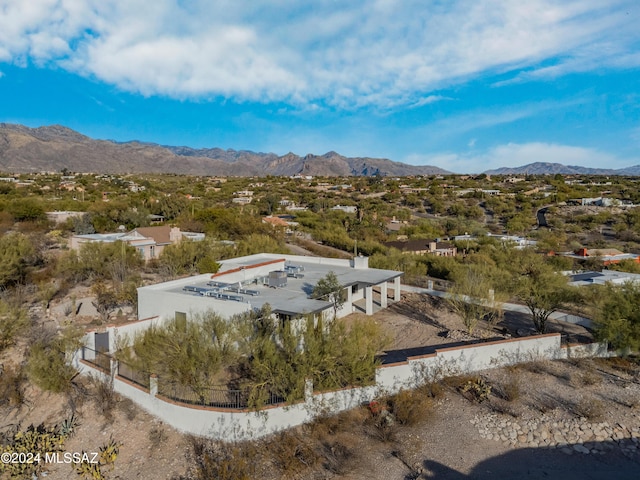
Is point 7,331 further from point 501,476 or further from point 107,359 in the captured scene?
point 501,476

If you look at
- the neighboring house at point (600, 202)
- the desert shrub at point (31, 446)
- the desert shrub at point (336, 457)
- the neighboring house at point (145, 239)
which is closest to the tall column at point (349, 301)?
the desert shrub at point (336, 457)

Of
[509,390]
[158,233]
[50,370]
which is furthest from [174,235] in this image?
[509,390]

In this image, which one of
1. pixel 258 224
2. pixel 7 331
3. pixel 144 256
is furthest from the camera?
pixel 258 224

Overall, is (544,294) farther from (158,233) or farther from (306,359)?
(158,233)

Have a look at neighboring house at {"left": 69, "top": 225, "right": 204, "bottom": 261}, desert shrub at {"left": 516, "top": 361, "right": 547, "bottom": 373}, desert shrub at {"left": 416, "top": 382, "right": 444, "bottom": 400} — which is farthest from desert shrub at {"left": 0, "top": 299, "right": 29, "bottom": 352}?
desert shrub at {"left": 516, "top": 361, "right": 547, "bottom": 373}

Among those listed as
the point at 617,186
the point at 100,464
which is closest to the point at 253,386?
the point at 100,464
